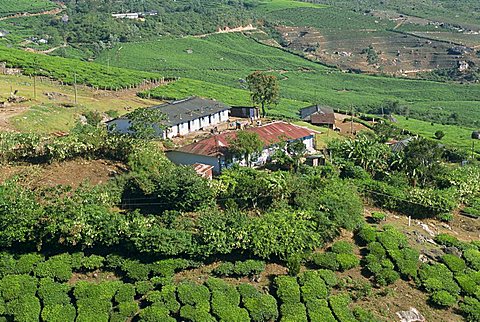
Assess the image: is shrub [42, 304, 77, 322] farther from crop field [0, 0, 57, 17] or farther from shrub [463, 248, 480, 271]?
crop field [0, 0, 57, 17]

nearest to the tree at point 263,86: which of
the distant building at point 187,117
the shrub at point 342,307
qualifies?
the distant building at point 187,117

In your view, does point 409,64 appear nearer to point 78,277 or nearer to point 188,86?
point 188,86

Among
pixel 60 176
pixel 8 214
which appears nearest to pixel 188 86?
pixel 60 176

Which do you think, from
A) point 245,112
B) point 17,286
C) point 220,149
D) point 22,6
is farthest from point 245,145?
point 22,6

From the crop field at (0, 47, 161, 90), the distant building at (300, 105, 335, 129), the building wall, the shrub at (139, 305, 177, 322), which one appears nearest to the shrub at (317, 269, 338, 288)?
the shrub at (139, 305, 177, 322)

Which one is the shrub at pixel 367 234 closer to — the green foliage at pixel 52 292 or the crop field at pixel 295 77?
the green foliage at pixel 52 292
